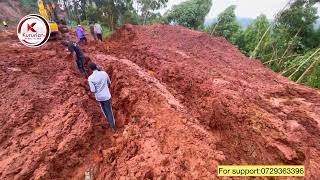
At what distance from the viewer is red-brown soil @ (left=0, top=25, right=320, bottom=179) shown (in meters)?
3.90

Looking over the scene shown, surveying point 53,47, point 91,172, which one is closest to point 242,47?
point 53,47

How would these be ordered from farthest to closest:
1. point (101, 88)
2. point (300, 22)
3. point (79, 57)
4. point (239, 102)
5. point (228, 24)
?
point (228, 24), point (300, 22), point (79, 57), point (239, 102), point (101, 88)

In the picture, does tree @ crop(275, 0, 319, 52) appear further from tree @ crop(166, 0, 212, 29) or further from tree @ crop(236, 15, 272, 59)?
tree @ crop(166, 0, 212, 29)

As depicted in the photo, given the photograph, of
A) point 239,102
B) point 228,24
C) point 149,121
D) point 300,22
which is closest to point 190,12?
point 228,24

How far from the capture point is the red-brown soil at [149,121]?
390 cm

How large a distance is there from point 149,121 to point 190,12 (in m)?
16.8

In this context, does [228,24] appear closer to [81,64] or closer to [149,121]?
[81,64]

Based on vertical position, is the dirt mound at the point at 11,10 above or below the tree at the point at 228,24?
below

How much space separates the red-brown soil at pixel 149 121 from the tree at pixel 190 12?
43.6ft

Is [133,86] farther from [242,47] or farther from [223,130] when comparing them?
[242,47]

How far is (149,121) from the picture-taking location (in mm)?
4742

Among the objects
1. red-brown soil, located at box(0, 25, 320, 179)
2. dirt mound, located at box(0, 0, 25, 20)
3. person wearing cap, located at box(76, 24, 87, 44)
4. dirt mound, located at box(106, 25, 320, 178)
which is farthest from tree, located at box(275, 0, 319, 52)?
dirt mound, located at box(0, 0, 25, 20)

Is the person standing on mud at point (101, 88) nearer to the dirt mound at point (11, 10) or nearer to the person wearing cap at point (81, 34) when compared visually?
the person wearing cap at point (81, 34)

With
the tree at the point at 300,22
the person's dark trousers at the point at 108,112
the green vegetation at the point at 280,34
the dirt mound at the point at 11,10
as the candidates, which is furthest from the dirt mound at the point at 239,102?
the dirt mound at the point at 11,10
